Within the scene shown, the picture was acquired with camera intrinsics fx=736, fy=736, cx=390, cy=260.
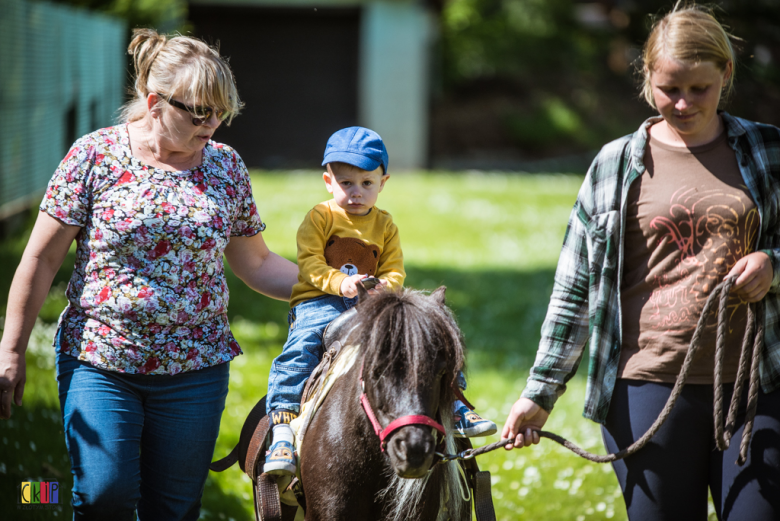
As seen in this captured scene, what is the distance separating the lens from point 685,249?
269 cm

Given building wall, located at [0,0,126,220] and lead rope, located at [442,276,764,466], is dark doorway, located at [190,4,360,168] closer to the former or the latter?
building wall, located at [0,0,126,220]

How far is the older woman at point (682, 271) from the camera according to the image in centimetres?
261

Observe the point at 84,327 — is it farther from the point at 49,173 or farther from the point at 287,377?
the point at 49,173

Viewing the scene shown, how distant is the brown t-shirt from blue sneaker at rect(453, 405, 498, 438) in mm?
566

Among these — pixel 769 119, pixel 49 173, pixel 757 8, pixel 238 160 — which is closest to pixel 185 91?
pixel 238 160

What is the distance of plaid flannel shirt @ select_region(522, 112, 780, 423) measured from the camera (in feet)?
8.77

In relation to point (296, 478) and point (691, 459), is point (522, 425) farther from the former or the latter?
point (296, 478)

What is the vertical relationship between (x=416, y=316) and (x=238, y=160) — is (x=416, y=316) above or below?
below

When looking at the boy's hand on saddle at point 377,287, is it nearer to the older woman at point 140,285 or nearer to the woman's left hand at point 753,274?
the older woman at point 140,285

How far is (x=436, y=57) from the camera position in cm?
2900

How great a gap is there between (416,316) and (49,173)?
39.7 ft

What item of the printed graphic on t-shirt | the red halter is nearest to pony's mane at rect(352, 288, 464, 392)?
the red halter

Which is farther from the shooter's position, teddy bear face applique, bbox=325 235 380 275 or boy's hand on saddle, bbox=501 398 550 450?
teddy bear face applique, bbox=325 235 380 275

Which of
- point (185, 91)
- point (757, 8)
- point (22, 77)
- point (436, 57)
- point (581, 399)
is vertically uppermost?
point (436, 57)
